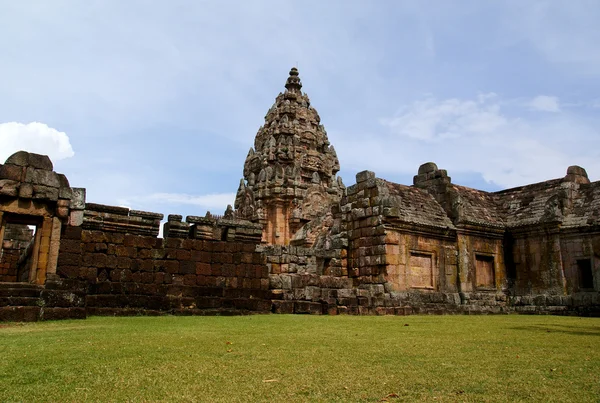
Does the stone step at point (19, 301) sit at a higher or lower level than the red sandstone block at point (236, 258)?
lower

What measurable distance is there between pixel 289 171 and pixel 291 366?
26824mm

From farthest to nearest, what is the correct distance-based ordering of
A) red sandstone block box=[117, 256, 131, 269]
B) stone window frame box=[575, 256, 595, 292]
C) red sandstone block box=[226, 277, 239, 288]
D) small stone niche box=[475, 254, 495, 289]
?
small stone niche box=[475, 254, 495, 289]
stone window frame box=[575, 256, 595, 292]
red sandstone block box=[226, 277, 239, 288]
red sandstone block box=[117, 256, 131, 269]

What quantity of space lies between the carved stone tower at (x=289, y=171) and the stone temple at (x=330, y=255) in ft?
34.2

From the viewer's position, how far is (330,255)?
1535 cm

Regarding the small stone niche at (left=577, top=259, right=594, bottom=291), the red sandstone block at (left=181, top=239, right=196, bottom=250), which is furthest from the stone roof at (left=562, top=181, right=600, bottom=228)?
the red sandstone block at (left=181, top=239, right=196, bottom=250)

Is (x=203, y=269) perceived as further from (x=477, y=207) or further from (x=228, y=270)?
(x=477, y=207)

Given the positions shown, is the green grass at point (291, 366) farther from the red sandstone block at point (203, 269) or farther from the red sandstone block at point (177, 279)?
the red sandstone block at point (203, 269)

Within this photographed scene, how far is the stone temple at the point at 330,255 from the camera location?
9.93 metres

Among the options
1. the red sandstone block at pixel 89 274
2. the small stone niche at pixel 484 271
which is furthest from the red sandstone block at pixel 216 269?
the small stone niche at pixel 484 271

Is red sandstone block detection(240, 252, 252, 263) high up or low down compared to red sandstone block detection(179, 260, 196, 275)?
up

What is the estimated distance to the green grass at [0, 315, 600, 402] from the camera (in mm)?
3727

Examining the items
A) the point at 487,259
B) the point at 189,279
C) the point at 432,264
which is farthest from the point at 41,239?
the point at 487,259

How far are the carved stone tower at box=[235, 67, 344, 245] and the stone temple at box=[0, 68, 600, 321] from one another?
1043cm

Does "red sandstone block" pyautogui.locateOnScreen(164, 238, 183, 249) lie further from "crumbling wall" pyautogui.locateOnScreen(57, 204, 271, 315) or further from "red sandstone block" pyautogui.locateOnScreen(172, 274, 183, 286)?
"red sandstone block" pyautogui.locateOnScreen(172, 274, 183, 286)
